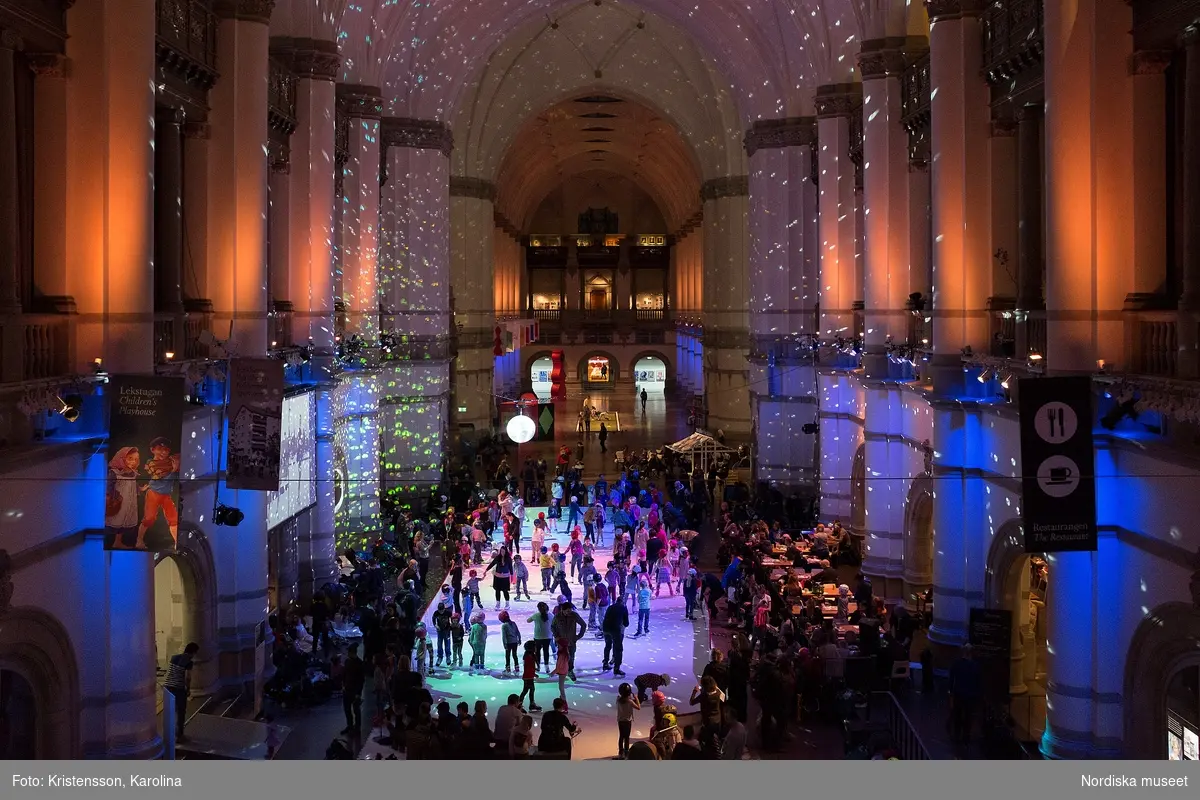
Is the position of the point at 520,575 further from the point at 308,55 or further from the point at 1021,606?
the point at 308,55

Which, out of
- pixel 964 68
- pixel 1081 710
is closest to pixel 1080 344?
pixel 1081 710

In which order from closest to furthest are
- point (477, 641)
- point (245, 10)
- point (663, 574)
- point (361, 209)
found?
point (477, 641) → point (245, 10) → point (663, 574) → point (361, 209)

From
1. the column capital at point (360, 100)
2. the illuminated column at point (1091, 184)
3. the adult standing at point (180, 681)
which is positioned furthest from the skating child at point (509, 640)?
the column capital at point (360, 100)

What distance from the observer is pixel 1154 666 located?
11.8 m

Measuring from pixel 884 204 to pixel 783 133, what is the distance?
1101cm

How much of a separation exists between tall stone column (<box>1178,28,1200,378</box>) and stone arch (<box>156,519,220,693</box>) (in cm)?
1082

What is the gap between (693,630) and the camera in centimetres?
2017

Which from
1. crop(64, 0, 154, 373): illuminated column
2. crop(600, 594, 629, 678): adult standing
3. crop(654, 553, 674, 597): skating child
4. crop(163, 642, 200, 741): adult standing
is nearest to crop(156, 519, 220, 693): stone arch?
crop(163, 642, 200, 741): adult standing

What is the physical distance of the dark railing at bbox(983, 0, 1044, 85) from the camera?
15562 millimetres

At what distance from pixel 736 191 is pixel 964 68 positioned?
86.2 feet

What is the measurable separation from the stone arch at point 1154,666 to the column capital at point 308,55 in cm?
1671

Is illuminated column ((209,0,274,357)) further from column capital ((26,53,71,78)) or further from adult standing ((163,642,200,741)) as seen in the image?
column capital ((26,53,71,78))

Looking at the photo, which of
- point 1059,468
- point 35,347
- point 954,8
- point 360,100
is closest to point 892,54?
point 954,8

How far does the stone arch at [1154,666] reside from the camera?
11148 millimetres
